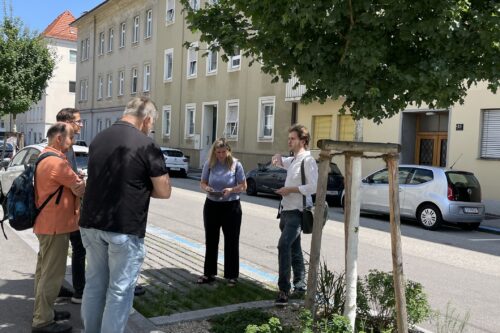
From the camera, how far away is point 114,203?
3525 mm

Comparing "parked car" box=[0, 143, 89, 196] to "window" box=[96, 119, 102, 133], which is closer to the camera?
"parked car" box=[0, 143, 89, 196]

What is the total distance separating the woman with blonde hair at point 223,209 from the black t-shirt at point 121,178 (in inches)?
96.6

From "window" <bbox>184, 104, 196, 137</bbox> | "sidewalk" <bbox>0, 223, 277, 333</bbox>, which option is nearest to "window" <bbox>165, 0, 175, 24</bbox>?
"window" <bbox>184, 104, 196, 137</bbox>

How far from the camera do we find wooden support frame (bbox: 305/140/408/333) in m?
3.75

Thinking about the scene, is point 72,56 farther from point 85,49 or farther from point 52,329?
point 52,329

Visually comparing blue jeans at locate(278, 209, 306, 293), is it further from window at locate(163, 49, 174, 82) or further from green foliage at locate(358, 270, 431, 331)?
window at locate(163, 49, 174, 82)

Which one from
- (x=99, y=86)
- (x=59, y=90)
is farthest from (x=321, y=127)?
(x=59, y=90)

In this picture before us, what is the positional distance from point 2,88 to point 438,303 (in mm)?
24314

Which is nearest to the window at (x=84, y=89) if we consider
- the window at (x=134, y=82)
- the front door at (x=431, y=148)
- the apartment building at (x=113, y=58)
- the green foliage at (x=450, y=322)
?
the apartment building at (x=113, y=58)

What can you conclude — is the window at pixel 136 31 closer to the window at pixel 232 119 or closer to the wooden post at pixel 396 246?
the window at pixel 232 119

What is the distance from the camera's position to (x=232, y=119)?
28.8 metres

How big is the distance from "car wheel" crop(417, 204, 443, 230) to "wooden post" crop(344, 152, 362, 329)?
9641 millimetres

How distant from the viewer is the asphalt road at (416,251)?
647 cm

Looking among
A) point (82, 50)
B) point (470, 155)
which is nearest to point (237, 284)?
point (470, 155)
